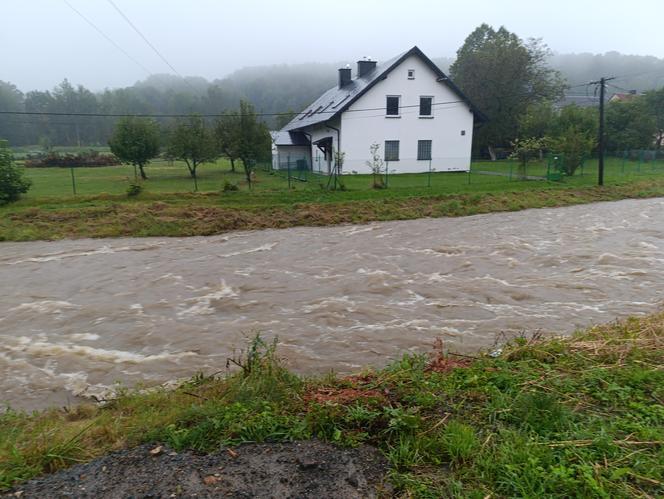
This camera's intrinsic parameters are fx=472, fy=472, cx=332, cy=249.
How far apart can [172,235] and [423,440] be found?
1532 centimetres

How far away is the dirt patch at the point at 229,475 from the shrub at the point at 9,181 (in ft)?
68.9

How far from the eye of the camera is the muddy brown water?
23.6 feet

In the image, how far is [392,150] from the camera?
3359 cm

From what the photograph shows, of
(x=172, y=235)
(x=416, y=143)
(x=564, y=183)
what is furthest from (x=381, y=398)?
(x=416, y=143)

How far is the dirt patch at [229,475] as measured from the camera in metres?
3.12

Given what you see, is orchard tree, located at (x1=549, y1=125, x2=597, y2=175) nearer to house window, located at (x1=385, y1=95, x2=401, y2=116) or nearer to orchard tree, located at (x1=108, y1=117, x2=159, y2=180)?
house window, located at (x1=385, y1=95, x2=401, y2=116)

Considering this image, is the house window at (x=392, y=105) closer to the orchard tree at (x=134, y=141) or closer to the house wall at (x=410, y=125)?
the house wall at (x=410, y=125)

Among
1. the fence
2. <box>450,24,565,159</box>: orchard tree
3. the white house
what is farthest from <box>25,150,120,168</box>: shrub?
<box>450,24,565,159</box>: orchard tree

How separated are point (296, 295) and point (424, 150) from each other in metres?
26.5

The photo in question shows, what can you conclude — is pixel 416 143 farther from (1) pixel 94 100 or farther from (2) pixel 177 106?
(1) pixel 94 100

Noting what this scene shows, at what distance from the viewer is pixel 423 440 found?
11.9 ft

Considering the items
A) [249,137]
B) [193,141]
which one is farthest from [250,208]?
[193,141]

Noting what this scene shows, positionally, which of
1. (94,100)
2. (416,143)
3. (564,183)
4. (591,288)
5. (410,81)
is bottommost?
(591,288)

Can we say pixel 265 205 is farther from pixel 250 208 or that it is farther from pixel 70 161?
pixel 70 161
